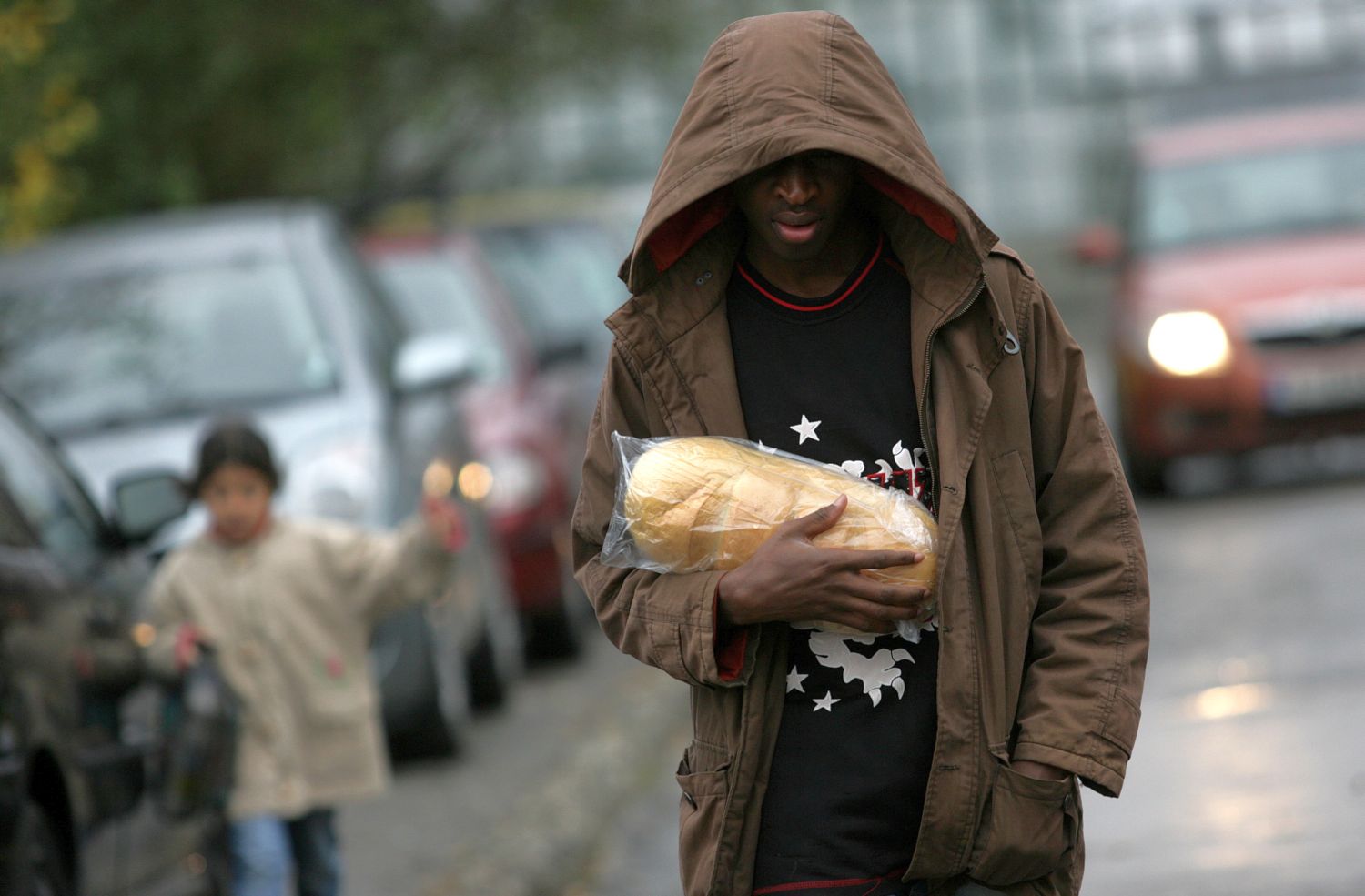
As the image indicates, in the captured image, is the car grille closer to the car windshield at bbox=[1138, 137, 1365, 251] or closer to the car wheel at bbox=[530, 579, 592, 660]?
the car windshield at bbox=[1138, 137, 1365, 251]

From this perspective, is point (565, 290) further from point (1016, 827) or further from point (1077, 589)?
point (1016, 827)

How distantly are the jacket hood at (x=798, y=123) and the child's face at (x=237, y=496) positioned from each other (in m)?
2.46

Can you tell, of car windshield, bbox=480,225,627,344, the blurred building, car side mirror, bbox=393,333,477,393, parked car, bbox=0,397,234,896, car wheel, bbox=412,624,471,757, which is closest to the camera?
parked car, bbox=0,397,234,896

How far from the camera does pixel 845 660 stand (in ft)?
9.98

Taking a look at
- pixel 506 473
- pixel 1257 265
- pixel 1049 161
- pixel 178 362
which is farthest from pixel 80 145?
pixel 1049 161

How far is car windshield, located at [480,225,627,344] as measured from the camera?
42.4 feet

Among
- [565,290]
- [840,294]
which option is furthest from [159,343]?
[565,290]

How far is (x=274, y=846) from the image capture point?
5.33m

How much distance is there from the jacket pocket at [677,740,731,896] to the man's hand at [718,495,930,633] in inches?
8.5

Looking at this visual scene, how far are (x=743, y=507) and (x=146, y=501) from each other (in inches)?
113

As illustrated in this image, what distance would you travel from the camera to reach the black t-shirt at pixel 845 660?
3016mm

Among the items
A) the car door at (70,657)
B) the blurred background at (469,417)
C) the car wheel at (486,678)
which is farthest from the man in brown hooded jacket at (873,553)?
the car wheel at (486,678)

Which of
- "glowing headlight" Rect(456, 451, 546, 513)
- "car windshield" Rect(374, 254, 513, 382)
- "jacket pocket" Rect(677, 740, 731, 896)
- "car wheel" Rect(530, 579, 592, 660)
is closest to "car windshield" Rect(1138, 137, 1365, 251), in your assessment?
"car windshield" Rect(374, 254, 513, 382)

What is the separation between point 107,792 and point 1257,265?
27.6ft
